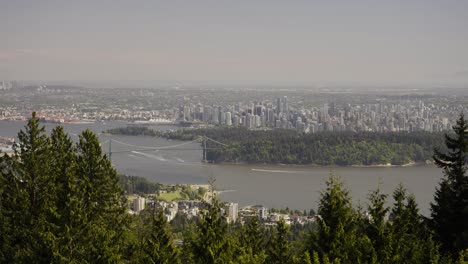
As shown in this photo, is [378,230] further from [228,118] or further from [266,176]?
[228,118]

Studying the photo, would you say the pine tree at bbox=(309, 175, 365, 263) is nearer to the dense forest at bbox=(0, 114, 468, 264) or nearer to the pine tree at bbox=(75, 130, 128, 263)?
the dense forest at bbox=(0, 114, 468, 264)

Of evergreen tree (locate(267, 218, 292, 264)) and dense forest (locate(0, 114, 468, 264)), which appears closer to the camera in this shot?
dense forest (locate(0, 114, 468, 264))

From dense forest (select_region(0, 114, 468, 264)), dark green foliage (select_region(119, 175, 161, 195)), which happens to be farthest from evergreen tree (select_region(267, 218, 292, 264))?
dark green foliage (select_region(119, 175, 161, 195))

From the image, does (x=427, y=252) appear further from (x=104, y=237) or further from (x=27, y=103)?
(x=27, y=103)

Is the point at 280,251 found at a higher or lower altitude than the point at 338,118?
higher

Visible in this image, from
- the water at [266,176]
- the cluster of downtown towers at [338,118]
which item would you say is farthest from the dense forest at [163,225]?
the cluster of downtown towers at [338,118]

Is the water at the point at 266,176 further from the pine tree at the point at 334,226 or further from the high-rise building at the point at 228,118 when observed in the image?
the high-rise building at the point at 228,118

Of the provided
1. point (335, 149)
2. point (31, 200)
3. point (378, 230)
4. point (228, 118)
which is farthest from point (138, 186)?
point (228, 118)
